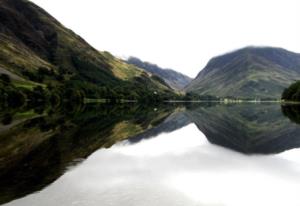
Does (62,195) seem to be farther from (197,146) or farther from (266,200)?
(197,146)

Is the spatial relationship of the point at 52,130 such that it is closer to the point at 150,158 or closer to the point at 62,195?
the point at 150,158

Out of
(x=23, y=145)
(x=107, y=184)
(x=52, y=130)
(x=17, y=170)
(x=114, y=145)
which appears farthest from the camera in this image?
(x=52, y=130)

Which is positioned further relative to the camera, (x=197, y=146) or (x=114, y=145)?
(x=197, y=146)

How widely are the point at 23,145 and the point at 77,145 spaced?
7.58 m

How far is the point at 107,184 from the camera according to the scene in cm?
3356

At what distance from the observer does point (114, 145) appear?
62125 mm

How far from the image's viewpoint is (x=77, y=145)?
5941 centimetres

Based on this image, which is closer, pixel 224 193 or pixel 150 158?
pixel 224 193

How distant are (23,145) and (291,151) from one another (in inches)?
1547

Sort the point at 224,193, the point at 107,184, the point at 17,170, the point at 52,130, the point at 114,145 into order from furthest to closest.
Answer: the point at 52,130 < the point at 114,145 < the point at 17,170 < the point at 107,184 < the point at 224,193

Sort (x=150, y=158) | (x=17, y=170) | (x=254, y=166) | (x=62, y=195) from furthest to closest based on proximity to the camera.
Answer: (x=150, y=158) < (x=254, y=166) < (x=17, y=170) < (x=62, y=195)

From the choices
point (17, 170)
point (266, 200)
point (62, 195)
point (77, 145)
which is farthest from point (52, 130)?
point (266, 200)

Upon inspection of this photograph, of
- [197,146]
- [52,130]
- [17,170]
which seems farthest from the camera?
[52,130]

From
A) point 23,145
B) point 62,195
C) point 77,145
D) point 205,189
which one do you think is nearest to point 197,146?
point 77,145
